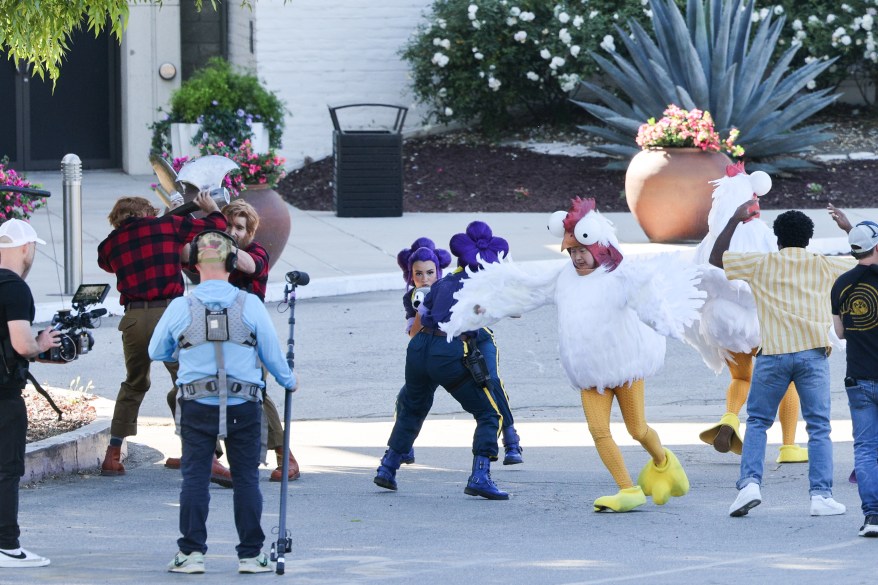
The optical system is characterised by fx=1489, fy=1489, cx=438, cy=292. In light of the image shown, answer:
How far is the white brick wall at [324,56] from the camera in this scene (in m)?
20.6

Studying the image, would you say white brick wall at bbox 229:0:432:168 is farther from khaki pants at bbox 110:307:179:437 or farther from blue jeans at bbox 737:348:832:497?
blue jeans at bbox 737:348:832:497

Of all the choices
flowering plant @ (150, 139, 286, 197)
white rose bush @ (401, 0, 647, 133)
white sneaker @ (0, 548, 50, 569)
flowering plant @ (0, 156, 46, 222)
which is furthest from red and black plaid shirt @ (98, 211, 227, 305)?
white rose bush @ (401, 0, 647, 133)

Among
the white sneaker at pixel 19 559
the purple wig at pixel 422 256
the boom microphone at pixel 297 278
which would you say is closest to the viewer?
the white sneaker at pixel 19 559

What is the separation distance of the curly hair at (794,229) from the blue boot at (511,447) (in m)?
1.89

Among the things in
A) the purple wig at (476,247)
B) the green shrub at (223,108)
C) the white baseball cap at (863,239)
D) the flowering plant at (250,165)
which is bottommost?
the purple wig at (476,247)

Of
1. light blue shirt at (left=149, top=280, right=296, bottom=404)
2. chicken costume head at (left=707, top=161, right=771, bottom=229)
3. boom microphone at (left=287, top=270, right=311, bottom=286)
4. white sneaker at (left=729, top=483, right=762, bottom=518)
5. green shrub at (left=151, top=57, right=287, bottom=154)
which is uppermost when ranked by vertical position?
green shrub at (left=151, top=57, right=287, bottom=154)

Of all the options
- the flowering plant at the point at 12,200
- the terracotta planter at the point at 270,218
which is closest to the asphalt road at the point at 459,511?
the flowering plant at the point at 12,200

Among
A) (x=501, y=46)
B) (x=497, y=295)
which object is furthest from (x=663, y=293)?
(x=501, y=46)

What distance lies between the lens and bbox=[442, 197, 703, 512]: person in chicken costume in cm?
700

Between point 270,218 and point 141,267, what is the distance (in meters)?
5.97

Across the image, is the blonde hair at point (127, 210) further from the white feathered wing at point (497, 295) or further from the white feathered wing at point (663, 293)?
the white feathered wing at point (663, 293)

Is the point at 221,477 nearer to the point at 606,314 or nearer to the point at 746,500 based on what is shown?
the point at 606,314

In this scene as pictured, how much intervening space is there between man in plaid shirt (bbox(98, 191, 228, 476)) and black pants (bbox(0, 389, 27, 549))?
1634 millimetres

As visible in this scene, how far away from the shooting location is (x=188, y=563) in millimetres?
5871
